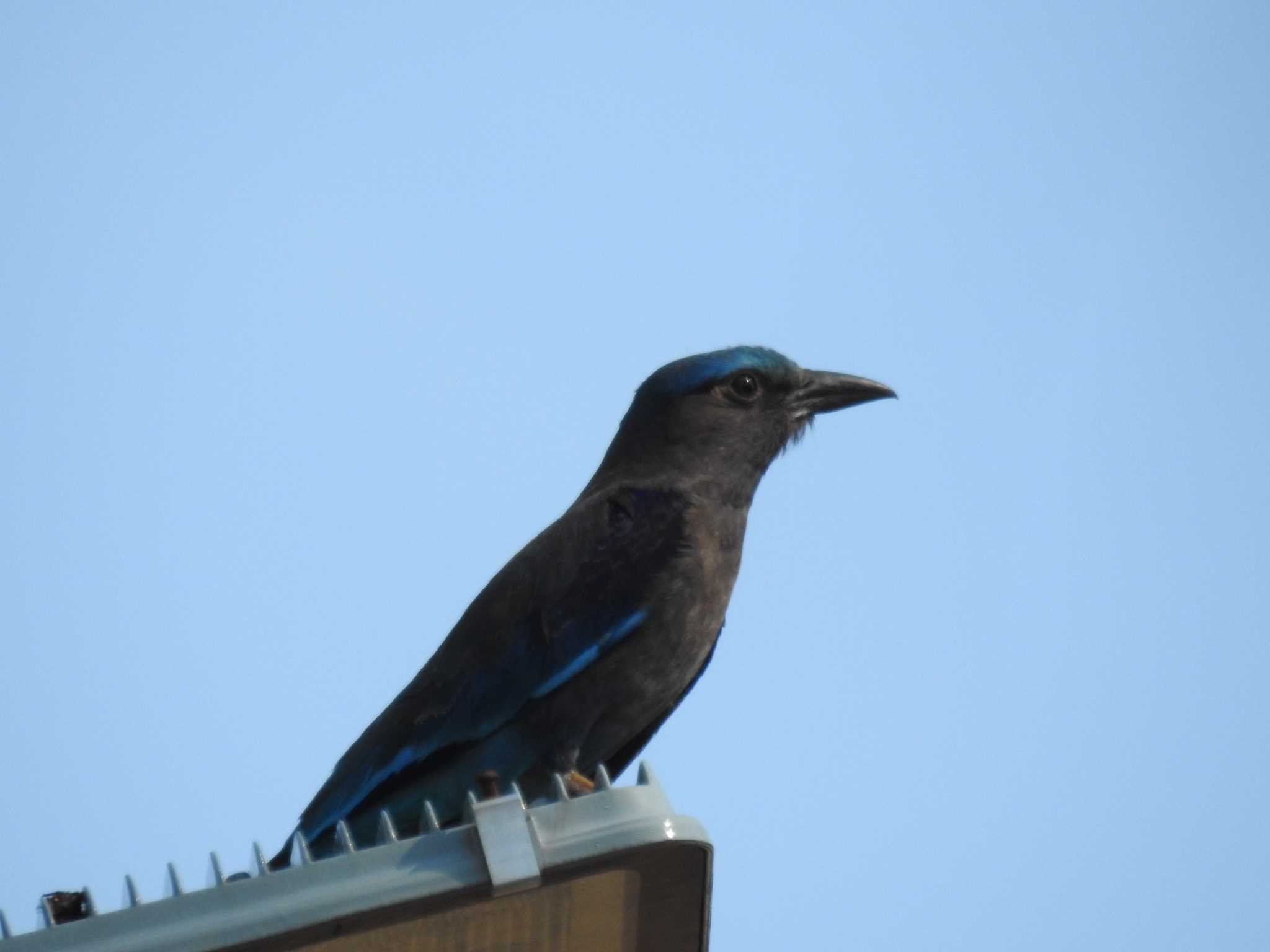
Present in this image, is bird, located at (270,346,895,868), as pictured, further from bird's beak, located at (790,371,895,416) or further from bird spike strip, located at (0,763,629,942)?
bird spike strip, located at (0,763,629,942)

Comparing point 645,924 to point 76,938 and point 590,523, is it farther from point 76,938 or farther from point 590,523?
point 590,523

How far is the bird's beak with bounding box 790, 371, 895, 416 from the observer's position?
24.5ft

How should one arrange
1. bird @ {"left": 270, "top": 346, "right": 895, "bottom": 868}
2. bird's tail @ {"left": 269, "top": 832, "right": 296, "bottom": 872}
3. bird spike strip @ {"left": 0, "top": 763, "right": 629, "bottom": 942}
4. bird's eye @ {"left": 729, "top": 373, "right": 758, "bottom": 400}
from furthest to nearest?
bird's eye @ {"left": 729, "top": 373, "right": 758, "bottom": 400} < bird @ {"left": 270, "top": 346, "right": 895, "bottom": 868} < bird's tail @ {"left": 269, "top": 832, "right": 296, "bottom": 872} < bird spike strip @ {"left": 0, "top": 763, "right": 629, "bottom": 942}

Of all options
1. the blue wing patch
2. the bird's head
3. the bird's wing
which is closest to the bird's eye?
the bird's head

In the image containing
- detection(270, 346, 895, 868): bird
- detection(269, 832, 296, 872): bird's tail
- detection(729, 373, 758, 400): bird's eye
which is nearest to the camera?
detection(269, 832, 296, 872): bird's tail

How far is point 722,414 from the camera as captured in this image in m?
7.16

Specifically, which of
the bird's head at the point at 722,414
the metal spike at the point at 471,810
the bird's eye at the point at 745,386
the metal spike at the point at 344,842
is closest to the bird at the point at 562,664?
the bird's head at the point at 722,414

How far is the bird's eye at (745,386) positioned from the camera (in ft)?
23.9

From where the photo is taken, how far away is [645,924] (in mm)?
3387

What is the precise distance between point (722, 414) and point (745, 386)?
23 cm

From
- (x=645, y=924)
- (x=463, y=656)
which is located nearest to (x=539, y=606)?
(x=463, y=656)

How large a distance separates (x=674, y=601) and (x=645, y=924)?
280cm

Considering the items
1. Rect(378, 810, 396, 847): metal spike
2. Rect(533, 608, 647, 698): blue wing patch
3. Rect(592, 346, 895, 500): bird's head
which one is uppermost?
Rect(592, 346, 895, 500): bird's head

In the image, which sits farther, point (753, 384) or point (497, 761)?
point (753, 384)
